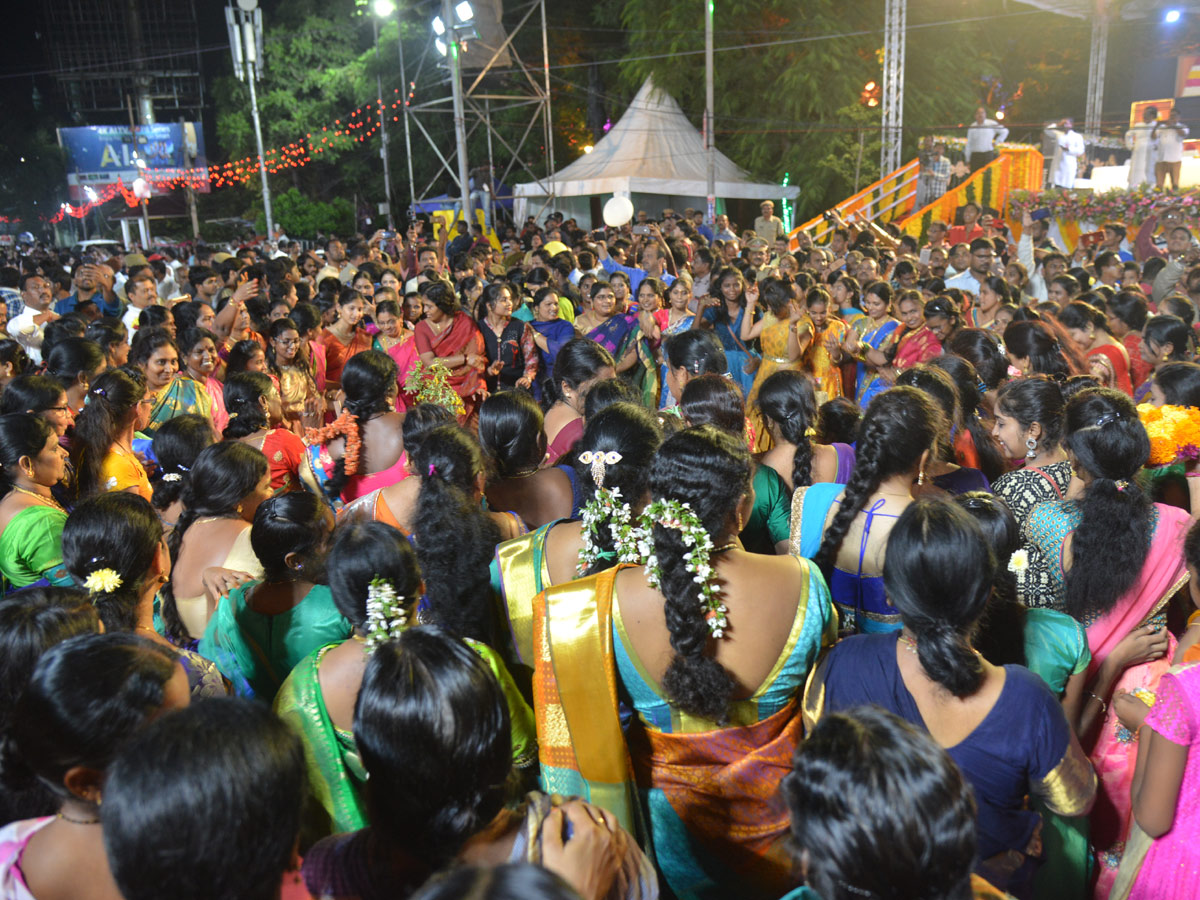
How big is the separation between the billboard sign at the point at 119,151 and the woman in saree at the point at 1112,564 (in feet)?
135

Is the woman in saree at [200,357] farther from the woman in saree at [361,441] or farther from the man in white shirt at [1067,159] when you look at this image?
the man in white shirt at [1067,159]

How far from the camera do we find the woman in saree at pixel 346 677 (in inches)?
79.0

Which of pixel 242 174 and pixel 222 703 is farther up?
pixel 242 174

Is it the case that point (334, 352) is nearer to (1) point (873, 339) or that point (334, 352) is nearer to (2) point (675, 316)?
(2) point (675, 316)

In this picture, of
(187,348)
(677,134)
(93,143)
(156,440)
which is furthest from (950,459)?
(93,143)

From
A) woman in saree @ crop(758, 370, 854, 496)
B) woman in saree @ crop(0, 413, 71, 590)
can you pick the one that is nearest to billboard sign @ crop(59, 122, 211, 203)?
woman in saree @ crop(0, 413, 71, 590)

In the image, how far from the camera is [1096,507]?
2.59 metres

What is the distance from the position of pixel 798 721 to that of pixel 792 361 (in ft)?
13.0

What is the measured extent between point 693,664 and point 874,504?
0.92 m

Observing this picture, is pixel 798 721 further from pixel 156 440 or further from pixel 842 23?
pixel 842 23

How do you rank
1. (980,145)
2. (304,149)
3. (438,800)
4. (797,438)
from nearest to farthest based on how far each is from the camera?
(438,800)
(797,438)
(980,145)
(304,149)

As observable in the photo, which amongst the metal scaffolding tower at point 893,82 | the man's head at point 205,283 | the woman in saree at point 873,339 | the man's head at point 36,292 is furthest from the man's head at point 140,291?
the metal scaffolding tower at point 893,82

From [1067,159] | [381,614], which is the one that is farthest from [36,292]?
[1067,159]

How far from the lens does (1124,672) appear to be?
248 cm
